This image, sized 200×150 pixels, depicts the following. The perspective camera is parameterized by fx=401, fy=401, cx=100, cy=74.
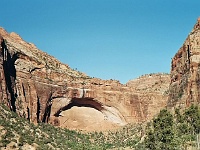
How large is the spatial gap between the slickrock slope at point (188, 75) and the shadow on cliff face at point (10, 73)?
30603mm

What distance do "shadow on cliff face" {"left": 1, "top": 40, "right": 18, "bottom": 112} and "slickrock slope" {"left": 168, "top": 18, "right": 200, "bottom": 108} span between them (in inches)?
1205

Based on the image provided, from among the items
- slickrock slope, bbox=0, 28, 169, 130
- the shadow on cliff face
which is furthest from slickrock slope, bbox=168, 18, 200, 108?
the shadow on cliff face

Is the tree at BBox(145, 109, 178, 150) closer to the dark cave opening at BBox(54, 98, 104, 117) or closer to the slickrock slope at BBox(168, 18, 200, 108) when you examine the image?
the slickrock slope at BBox(168, 18, 200, 108)

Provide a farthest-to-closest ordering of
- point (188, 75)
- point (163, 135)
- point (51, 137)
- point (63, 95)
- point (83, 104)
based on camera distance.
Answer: point (83, 104) → point (63, 95) → point (51, 137) → point (188, 75) → point (163, 135)

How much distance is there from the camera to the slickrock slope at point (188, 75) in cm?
6770

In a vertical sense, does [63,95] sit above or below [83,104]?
above

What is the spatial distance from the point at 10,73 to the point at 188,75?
33.4 metres

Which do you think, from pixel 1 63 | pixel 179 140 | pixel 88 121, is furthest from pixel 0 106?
pixel 179 140

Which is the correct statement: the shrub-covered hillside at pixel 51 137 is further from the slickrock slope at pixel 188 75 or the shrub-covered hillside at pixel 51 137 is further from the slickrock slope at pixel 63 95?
the slickrock slope at pixel 188 75

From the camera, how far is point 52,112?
8712 centimetres

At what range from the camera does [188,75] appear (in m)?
71.1

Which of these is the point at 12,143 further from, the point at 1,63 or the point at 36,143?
the point at 1,63

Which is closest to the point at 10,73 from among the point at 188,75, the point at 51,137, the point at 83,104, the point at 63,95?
the point at 51,137

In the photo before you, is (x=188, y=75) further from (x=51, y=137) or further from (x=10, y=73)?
(x=10, y=73)
